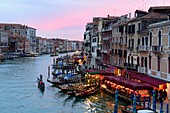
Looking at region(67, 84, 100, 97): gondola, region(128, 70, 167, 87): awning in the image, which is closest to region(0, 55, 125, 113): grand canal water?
region(67, 84, 100, 97): gondola

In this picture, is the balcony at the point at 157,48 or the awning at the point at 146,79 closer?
the awning at the point at 146,79

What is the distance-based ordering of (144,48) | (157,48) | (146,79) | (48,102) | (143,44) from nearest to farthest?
(157,48), (146,79), (48,102), (144,48), (143,44)

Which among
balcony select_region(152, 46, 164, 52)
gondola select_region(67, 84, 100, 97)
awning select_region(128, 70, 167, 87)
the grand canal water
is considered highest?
balcony select_region(152, 46, 164, 52)

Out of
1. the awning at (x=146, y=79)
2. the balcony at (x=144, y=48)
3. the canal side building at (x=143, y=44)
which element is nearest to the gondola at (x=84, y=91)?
the awning at (x=146, y=79)

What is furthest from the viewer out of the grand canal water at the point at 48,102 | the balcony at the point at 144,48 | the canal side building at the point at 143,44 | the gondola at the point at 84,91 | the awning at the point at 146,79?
the gondola at the point at 84,91

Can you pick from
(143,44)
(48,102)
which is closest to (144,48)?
(143,44)

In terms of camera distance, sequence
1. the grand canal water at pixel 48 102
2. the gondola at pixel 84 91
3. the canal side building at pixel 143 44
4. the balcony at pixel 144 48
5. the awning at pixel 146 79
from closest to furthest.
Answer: the awning at pixel 146 79 < the canal side building at pixel 143 44 < the grand canal water at pixel 48 102 < the balcony at pixel 144 48 < the gondola at pixel 84 91

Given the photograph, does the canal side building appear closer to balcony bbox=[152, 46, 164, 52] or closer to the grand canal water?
balcony bbox=[152, 46, 164, 52]

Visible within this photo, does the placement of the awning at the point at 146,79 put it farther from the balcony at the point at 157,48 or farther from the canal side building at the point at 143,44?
the balcony at the point at 157,48

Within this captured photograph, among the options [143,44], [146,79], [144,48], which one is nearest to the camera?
[146,79]

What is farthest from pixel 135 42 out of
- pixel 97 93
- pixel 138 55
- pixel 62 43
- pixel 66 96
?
pixel 62 43

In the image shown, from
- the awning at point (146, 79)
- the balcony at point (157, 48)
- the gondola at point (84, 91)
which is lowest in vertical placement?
the gondola at point (84, 91)

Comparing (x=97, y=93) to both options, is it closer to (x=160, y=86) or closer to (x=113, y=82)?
(x=113, y=82)

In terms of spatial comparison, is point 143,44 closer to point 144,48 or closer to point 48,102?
point 144,48
